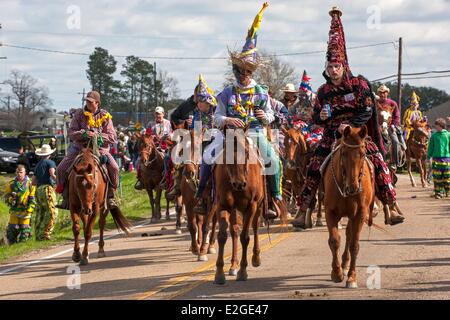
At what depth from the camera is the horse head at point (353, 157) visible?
11.0 m

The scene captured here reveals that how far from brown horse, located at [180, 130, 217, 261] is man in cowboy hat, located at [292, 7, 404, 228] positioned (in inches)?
106

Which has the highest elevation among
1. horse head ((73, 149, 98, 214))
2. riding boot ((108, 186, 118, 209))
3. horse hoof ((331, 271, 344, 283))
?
horse head ((73, 149, 98, 214))

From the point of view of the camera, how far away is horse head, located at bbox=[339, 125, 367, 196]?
11.0 metres

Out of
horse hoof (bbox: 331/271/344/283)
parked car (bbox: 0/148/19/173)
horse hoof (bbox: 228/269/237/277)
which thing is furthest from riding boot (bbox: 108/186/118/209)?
parked car (bbox: 0/148/19/173)

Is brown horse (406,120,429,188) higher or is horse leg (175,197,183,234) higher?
brown horse (406,120,429,188)

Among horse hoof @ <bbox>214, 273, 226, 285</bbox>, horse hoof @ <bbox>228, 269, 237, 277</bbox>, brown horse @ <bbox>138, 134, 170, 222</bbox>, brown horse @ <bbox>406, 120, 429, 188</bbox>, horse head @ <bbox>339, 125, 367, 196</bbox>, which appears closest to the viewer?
horse head @ <bbox>339, 125, 367, 196</bbox>

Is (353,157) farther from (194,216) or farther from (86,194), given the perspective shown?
(86,194)

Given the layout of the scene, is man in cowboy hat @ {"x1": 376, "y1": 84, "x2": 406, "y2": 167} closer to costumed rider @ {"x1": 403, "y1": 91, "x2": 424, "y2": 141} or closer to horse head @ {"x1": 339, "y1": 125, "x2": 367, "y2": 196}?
horse head @ {"x1": 339, "y1": 125, "x2": 367, "y2": 196}

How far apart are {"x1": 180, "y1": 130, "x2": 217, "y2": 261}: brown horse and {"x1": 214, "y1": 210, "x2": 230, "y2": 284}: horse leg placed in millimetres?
2466

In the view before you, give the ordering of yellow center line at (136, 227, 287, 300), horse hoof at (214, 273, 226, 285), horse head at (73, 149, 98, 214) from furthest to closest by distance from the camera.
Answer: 1. horse head at (73, 149, 98, 214)
2. horse hoof at (214, 273, 226, 285)
3. yellow center line at (136, 227, 287, 300)

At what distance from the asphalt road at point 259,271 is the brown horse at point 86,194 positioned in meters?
0.48

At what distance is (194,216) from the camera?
14820 millimetres

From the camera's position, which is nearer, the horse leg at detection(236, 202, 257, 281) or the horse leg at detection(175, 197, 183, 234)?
the horse leg at detection(236, 202, 257, 281)
